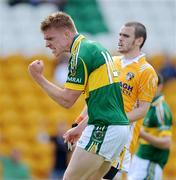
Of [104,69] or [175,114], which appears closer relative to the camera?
[104,69]


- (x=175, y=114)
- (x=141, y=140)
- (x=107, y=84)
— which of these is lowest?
(x=175, y=114)

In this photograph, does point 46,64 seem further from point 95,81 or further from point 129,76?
point 95,81

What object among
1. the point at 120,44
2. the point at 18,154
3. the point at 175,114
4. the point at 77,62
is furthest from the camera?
the point at 175,114

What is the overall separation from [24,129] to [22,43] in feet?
6.70

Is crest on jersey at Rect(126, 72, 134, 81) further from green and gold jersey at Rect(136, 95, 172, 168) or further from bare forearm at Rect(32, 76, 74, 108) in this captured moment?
bare forearm at Rect(32, 76, 74, 108)

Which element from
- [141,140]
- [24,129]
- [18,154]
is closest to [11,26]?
[24,129]

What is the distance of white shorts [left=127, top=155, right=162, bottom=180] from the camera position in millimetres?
9609

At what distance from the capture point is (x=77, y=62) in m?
7.10

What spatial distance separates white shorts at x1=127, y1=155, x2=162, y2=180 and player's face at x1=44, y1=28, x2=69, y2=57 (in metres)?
2.82

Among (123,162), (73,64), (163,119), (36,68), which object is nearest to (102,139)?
(73,64)

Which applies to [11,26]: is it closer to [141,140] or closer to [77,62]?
[141,140]

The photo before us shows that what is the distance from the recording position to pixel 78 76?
23.3 ft

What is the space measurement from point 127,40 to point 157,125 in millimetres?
1594

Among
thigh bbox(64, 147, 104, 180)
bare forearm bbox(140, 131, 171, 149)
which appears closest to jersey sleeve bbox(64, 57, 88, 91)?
thigh bbox(64, 147, 104, 180)
